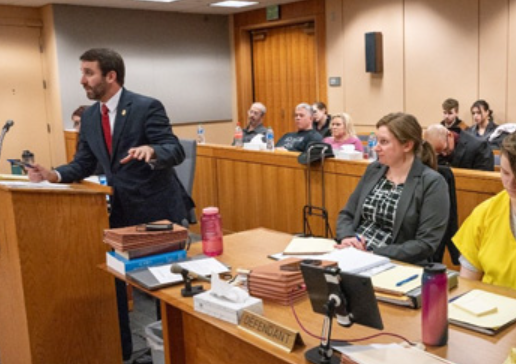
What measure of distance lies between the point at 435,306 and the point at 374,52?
23.2 feet

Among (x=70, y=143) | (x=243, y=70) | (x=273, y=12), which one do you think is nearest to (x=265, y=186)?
(x=70, y=143)

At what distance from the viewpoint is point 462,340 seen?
1.71 m

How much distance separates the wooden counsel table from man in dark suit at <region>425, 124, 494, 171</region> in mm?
2566

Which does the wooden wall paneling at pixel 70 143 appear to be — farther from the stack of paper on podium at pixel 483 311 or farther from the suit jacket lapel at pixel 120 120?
the stack of paper on podium at pixel 483 311

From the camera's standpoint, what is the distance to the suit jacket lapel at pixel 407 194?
9.30 feet

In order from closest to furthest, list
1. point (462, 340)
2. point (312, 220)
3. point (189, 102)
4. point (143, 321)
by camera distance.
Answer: point (462, 340)
point (143, 321)
point (312, 220)
point (189, 102)

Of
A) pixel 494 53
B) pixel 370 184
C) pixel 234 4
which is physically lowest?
pixel 370 184

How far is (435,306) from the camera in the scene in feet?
5.41

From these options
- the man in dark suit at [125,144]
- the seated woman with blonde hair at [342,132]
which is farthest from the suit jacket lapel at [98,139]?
the seated woman with blonde hair at [342,132]

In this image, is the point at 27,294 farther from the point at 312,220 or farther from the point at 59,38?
the point at 59,38

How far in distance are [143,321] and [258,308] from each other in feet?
7.53

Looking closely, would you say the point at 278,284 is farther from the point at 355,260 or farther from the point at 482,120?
the point at 482,120

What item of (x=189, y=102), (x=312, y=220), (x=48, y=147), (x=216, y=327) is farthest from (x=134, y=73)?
(x=216, y=327)

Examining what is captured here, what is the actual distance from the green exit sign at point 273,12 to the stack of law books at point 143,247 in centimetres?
760
